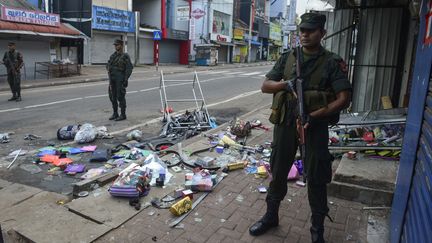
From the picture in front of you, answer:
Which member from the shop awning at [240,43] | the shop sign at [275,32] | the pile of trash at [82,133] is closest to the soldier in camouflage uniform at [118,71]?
the pile of trash at [82,133]

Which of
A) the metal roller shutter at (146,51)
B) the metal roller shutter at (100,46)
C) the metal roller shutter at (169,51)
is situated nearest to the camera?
the metal roller shutter at (100,46)

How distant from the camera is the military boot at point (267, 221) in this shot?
3.31 m

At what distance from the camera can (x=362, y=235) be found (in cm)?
333

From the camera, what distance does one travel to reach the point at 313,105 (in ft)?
9.66

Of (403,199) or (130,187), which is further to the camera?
(130,187)

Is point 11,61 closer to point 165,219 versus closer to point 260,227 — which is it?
point 165,219

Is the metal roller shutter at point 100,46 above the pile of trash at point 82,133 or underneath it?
above

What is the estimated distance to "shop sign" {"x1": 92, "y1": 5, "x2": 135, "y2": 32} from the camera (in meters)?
25.0

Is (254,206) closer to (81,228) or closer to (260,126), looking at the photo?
(81,228)

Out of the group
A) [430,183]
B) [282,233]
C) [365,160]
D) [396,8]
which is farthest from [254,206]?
[396,8]

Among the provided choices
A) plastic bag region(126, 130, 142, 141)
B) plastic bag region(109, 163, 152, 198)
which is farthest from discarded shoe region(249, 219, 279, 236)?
plastic bag region(126, 130, 142, 141)

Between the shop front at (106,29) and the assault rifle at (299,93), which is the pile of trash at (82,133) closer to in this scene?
the assault rifle at (299,93)

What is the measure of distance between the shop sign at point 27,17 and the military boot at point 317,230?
17169 millimetres

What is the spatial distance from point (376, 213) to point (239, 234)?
1499 millimetres
